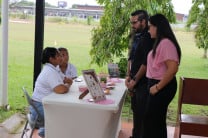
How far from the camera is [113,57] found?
4.57 m

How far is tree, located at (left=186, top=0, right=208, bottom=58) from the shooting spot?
13.4 ft


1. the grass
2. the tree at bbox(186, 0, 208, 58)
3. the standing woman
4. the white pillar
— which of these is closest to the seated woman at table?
the standing woman

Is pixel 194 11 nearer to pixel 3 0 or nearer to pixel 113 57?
pixel 113 57

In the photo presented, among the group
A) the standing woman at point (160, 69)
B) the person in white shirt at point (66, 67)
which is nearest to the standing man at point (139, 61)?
the standing woman at point (160, 69)

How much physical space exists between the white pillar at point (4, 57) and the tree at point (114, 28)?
1.14 meters

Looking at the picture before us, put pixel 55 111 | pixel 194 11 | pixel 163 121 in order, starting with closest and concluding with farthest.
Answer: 1. pixel 55 111
2. pixel 163 121
3. pixel 194 11

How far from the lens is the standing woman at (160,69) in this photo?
8.25 ft

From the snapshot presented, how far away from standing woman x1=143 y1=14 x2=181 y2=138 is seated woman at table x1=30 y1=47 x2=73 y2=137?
28.4 inches

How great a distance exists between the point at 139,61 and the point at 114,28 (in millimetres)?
1536

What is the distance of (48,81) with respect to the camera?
9.09 ft

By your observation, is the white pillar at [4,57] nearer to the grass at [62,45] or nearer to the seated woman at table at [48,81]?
the grass at [62,45]

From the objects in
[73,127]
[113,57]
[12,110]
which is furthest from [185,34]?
[12,110]

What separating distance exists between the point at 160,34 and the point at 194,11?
175cm

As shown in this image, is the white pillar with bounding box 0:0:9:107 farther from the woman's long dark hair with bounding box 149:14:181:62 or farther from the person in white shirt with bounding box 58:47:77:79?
the woman's long dark hair with bounding box 149:14:181:62
